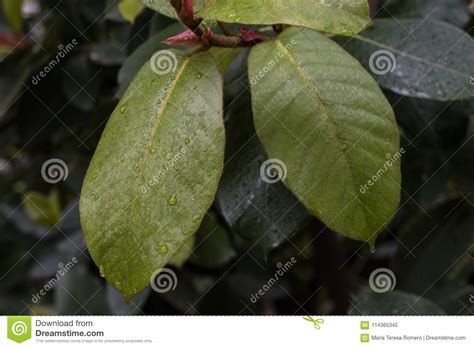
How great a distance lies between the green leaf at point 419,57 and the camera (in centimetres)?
80

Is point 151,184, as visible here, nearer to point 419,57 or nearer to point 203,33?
point 203,33

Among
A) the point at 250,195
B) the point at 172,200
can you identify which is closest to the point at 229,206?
the point at 250,195

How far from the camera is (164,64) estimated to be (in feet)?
2.25

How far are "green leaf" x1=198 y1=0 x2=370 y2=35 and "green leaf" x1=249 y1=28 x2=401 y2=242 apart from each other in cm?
6

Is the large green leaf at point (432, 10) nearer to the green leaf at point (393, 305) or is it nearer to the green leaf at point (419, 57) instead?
the green leaf at point (419, 57)

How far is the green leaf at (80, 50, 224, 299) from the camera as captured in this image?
620mm

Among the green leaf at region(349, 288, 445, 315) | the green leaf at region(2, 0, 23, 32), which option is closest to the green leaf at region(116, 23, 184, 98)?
the green leaf at region(349, 288, 445, 315)

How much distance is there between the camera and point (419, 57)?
84 centimetres

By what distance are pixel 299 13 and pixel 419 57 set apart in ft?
0.91

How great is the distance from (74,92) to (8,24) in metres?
0.34

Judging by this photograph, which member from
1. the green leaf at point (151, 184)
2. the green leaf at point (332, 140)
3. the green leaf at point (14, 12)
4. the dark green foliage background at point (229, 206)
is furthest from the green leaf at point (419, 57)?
the green leaf at point (14, 12)
